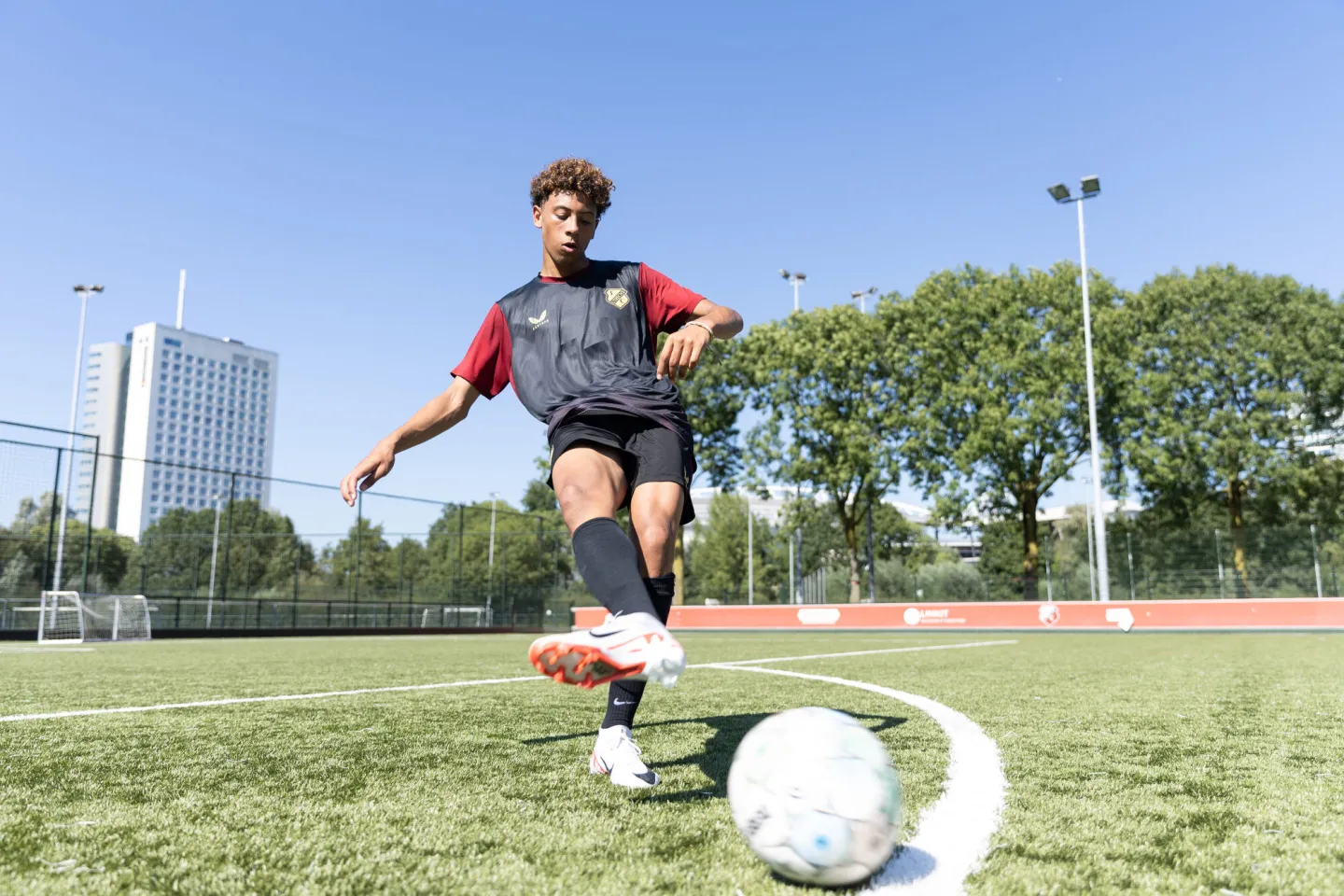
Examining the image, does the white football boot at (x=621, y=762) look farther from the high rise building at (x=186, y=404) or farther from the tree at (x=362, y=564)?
A: the high rise building at (x=186, y=404)

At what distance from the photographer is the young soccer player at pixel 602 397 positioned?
2.78 m

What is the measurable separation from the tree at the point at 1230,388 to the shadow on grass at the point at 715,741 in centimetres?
2977

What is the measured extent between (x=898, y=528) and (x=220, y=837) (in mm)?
68806

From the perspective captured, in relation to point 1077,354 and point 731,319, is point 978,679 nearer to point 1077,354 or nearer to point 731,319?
point 731,319

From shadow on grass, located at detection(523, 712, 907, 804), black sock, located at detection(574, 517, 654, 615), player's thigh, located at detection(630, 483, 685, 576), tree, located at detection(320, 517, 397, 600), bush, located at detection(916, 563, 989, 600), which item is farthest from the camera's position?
bush, located at detection(916, 563, 989, 600)

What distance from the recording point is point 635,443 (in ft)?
10.3

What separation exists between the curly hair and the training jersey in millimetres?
276

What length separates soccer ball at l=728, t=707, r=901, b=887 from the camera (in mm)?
1784

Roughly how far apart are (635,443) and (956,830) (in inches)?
61.0

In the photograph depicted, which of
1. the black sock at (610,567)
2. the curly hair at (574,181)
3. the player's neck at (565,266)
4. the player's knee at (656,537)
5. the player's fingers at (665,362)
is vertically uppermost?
the curly hair at (574,181)

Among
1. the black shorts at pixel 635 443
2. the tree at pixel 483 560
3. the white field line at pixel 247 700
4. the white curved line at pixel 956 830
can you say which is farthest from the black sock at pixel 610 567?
the tree at pixel 483 560

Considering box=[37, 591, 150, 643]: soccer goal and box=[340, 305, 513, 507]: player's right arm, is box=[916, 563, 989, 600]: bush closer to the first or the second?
box=[37, 591, 150, 643]: soccer goal

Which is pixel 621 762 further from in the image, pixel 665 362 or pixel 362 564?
pixel 362 564

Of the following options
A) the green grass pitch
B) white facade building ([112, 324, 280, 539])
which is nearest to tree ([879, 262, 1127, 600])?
the green grass pitch
